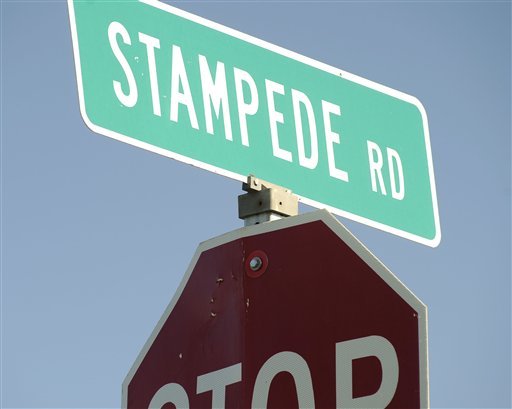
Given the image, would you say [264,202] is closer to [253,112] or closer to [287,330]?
[253,112]

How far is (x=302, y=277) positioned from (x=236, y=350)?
7.2 inches

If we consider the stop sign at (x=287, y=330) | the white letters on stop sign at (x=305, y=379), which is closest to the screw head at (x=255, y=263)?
the stop sign at (x=287, y=330)

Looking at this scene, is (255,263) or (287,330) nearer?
(287,330)

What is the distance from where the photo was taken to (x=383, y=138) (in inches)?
97.9

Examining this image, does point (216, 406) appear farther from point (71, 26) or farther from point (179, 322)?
point (71, 26)

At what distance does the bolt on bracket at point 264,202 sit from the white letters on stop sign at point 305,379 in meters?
0.39

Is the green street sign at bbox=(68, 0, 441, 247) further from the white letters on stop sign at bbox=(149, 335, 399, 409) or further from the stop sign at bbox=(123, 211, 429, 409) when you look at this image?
the white letters on stop sign at bbox=(149, 335, 399, 409)

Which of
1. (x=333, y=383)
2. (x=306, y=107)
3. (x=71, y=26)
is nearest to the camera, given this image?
(x=333, y=383)

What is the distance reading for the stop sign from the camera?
166cm

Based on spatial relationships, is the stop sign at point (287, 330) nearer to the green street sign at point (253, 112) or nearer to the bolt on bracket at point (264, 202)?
the bolt on bracket at point (264, 202)

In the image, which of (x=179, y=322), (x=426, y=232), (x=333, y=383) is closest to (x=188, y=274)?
(x=179, y=322)

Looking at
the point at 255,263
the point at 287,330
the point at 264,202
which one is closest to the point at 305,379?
the point at 287,330

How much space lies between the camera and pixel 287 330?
72.2 inches

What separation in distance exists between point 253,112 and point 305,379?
27.3 inches
